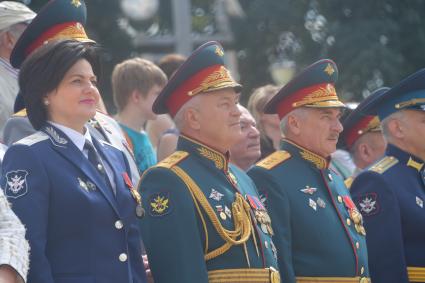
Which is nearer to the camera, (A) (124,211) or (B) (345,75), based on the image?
A: (A) (124,211)

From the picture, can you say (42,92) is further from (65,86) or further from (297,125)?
(297,125)

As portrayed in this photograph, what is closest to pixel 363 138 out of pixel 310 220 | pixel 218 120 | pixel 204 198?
pixel 310 220

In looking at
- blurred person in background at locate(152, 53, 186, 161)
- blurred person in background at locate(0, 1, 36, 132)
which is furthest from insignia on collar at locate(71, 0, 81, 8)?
blurred person in background at locate(152, 53, 186, 161)

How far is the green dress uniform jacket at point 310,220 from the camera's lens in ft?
23.1

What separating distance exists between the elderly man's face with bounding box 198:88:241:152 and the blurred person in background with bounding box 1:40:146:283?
0.68 m

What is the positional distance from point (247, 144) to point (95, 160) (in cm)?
232

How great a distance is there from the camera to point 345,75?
20.2 metres

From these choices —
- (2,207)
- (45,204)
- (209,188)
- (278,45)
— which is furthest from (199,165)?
(278,45)

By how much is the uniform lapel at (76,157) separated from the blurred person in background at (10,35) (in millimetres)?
1335

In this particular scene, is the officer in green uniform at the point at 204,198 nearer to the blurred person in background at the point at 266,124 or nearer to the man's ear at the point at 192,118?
the man's ear at the point at 192,118

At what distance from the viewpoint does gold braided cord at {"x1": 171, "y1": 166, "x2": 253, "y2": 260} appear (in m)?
6.33

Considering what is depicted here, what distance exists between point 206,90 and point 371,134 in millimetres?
2596

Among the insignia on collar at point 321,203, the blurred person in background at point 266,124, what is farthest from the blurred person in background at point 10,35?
the blurred person in background at point 266,124

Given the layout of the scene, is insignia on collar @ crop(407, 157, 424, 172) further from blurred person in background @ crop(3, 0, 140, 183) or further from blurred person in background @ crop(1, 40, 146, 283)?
blurred person in background @ crop(1, 40, 146, 283)
